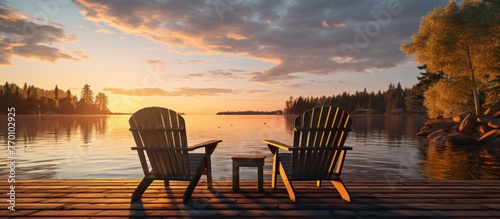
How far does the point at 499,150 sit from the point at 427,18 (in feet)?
42.2

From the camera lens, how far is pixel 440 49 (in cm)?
2553

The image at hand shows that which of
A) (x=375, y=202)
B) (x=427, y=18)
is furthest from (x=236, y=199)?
(x=427, y=18)

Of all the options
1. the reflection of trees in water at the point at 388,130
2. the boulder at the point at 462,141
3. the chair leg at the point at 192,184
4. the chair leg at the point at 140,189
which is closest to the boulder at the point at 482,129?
the boulder at the point at 462,141

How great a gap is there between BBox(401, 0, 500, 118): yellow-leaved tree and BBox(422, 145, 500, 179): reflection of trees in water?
8.36m

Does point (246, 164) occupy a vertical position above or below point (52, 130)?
above

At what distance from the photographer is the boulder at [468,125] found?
23161mm

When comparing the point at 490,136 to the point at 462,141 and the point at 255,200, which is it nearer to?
the point at 462,141

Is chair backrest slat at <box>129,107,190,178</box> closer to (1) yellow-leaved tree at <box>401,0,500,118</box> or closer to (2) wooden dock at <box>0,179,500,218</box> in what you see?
(2) wooden dock at <box>0,179,500,218</box>

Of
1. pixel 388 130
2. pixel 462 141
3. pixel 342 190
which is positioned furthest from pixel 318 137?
pixel 388 130

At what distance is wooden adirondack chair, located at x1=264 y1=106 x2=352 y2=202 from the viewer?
4.89 metres

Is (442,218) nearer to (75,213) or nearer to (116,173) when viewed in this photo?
(75,213)

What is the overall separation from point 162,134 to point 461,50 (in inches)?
1078

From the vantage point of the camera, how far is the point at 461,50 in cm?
2581

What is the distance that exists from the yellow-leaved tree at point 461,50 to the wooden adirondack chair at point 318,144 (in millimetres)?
24330
